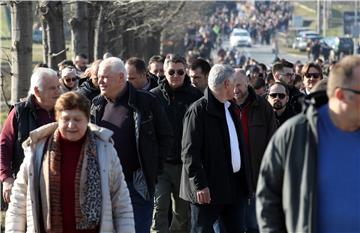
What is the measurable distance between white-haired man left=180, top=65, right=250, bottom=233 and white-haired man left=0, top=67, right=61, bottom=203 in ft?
4.06

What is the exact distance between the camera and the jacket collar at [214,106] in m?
8.80

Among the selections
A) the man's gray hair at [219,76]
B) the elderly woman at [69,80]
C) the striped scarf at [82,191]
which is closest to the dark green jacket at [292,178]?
the striped scarf at [82,191]

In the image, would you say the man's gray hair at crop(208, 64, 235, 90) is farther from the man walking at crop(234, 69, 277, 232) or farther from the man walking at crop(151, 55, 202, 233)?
the man walking at crop(151, 55, 202, 233)

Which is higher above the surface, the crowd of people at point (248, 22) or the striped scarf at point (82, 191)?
the crowd of people at point (248, 22)

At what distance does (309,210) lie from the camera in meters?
5.35

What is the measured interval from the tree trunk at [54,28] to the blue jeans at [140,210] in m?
9.32

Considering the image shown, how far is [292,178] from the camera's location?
5410 millimetres

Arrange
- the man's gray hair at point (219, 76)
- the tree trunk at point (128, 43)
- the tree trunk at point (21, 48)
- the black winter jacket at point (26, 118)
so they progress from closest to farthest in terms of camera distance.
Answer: the black winter jacket at point (26, 118), the man's gray hair at point (219, 76), the tree trunk at point (21, 48), the tree trunk at point (128, 43)

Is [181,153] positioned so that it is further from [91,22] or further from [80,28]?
[91,22]

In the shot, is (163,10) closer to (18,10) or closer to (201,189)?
(18,10)

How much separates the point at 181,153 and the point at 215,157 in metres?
0.62

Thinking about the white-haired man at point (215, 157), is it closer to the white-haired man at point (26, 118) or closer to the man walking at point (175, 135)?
the white-haired man at point (26, 118)

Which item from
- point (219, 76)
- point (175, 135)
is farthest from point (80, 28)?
point (219, 76)

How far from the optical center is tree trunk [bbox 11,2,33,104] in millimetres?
14641
